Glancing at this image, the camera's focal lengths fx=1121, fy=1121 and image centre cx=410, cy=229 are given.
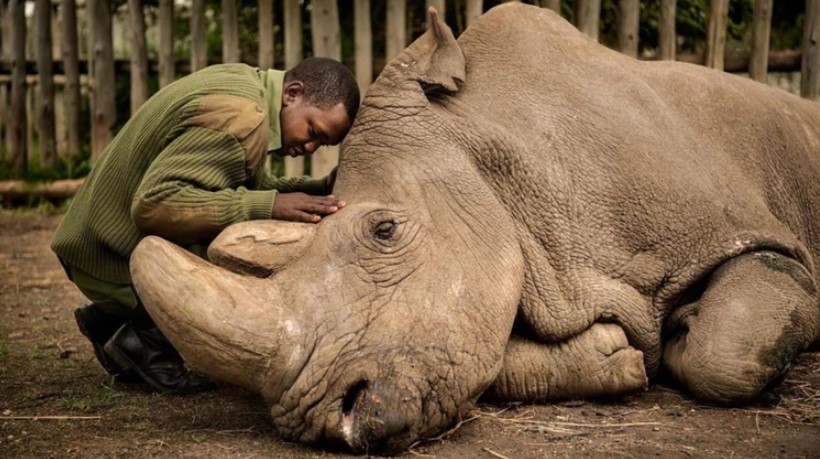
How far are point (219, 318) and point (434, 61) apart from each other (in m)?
1.43

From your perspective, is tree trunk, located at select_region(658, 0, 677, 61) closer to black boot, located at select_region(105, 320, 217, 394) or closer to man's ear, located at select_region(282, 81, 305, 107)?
man's ear, located at select_region(282, 81, 305, 107)

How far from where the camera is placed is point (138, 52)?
899 cm

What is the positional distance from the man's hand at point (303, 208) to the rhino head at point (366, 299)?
4 cm

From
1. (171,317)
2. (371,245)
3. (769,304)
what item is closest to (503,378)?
(371,245)

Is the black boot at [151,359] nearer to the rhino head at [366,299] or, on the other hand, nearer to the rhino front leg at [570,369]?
the rhino head at [366,299]

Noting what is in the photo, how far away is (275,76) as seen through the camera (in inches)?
159

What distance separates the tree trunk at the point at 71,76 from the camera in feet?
30.8

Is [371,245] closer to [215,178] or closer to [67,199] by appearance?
[215,178]

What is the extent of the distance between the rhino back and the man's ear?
602 millimetres

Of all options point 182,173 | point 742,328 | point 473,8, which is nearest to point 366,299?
point 182,173

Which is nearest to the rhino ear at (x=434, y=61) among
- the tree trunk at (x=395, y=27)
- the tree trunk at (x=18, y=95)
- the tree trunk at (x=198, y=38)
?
the tree trunk at (x=395, y=27)

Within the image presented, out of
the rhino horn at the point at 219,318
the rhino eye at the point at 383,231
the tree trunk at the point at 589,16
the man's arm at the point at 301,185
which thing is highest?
the tree trunk at the point at 589,16

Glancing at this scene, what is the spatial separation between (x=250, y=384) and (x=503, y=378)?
3.28 ft

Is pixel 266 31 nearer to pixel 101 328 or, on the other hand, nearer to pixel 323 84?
pixel 101 328
